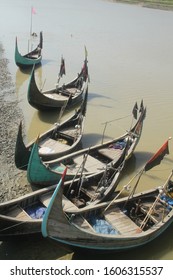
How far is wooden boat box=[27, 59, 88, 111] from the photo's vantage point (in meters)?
16.4

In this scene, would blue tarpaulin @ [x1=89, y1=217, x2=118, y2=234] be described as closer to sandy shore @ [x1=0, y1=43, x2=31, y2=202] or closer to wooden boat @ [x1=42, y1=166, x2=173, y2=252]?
wooden boat @ [x1=42, y1=166, x2=173, y2=252]

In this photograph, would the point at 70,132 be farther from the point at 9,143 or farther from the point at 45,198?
the point at 45,198

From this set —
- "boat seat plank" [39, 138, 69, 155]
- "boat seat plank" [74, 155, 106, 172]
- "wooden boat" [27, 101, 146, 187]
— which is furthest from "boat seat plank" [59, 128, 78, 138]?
"boat seat plank" [74, 155, 106, 172]

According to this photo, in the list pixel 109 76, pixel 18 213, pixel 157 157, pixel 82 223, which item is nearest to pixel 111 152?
pixel 157 157

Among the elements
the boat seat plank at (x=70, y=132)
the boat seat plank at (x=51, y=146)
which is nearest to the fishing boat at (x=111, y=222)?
the boat seat plank at (x=51, y=146)

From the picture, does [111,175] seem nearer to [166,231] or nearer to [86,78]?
[166,231]

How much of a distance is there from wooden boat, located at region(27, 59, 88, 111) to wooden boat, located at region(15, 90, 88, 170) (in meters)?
1.84

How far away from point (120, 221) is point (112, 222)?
23cm

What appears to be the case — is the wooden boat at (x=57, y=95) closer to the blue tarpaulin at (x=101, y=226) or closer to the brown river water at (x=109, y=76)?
the brown river water at (x=109, y=76)

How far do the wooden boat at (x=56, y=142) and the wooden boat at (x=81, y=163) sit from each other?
533 mm
